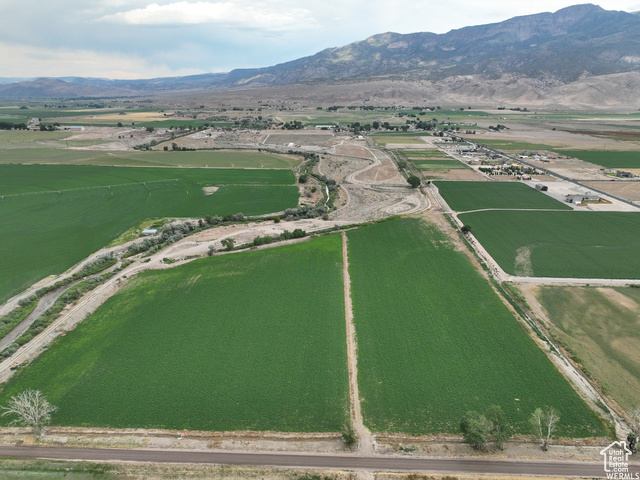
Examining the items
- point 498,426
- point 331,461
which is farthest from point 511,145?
point 331,461

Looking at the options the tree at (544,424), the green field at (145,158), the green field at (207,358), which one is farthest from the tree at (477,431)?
the green field at (145,158)

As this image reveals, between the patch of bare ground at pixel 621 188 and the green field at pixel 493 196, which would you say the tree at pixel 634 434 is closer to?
the green field at pixel 493 196

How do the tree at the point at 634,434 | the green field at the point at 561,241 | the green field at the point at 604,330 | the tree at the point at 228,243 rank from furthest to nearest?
the tree at the point at 228,243, the green field at the point at 561,241, the green field at the point at 604,330, the tree at the point at 634,434

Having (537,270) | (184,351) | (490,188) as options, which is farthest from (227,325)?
(490,188)

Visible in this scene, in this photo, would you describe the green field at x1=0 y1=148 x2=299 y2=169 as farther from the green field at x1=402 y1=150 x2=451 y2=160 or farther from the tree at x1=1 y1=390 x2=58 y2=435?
the tree at x1=1 y1=390 x2=58 y2=435

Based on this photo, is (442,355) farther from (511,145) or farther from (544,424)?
(511,145)

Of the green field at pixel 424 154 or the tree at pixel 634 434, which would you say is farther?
the green field at pixel 424 154
